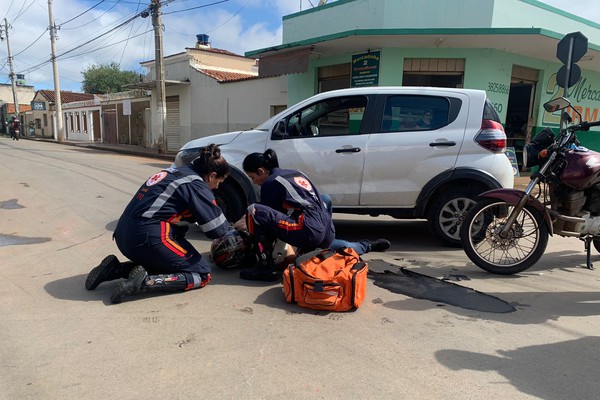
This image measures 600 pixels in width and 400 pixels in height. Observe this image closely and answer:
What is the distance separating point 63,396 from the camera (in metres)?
2.34

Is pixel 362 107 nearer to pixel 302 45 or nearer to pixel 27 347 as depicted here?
pixel 27 347

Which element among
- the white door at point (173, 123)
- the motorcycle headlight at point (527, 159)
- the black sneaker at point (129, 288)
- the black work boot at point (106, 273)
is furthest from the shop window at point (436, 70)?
the white door at point (173, 123)

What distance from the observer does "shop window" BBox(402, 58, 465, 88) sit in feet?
39.4

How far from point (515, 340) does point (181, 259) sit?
269 centimetres

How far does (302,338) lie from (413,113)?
3.25 meters

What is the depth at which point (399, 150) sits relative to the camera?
507cm

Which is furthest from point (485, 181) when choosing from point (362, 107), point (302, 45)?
point (302, 45)

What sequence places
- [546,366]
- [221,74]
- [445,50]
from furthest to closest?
1. [221,74]
2. [445,50]
3. [546,366]

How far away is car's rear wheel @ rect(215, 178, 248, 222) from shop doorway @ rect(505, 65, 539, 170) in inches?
430

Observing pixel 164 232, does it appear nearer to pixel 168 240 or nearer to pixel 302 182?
pixel 168 240

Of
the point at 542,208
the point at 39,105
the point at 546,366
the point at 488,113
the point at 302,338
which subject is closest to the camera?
the point at 546,366

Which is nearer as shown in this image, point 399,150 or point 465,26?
point 399,150

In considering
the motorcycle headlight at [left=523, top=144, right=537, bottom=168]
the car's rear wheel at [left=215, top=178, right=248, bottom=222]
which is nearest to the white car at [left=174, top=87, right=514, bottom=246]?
the car's rear wheel at [left=215, top=178, right=248, bottom=222]

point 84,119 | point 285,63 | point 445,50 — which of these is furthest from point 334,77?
point 84,119
